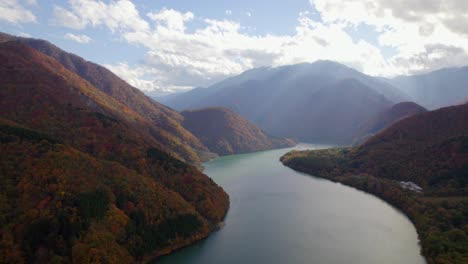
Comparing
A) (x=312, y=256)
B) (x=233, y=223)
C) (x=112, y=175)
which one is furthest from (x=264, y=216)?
A: (x=112, y=175)

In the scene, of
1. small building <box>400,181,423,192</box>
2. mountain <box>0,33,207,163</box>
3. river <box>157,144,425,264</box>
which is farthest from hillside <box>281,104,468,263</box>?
mountain <box>0,33,207,163</box>

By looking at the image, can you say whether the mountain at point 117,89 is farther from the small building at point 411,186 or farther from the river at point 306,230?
the small building at point 411,186

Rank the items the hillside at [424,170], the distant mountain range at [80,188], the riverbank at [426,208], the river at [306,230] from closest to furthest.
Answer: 1. the distant mountain range at [80,188]
2. the riverbank at [426,208]
3. the river at [306,230]
4. the hillside at [424,170]

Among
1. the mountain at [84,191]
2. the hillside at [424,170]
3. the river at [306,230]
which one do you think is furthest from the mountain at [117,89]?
the mountain at [84,191]

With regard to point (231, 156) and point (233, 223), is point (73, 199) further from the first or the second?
point (231, 156)

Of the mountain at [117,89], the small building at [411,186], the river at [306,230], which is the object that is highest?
the mountain at [117,89]

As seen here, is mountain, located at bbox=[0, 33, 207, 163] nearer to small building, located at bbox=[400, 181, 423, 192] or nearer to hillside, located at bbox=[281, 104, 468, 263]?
hillside, located at bbox=[281, 104, 468, 263]
